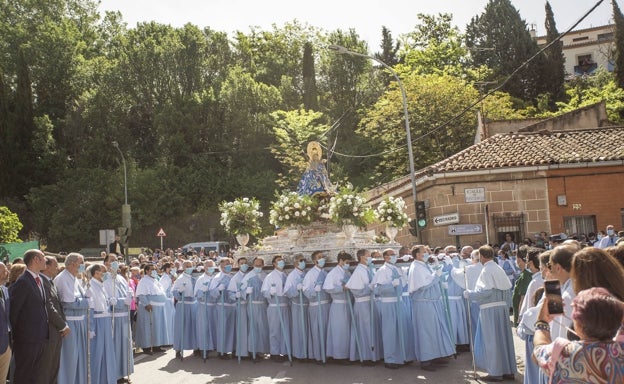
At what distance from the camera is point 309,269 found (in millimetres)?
12359

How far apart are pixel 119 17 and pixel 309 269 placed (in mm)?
53919

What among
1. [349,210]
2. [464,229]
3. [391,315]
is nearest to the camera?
[391,315]

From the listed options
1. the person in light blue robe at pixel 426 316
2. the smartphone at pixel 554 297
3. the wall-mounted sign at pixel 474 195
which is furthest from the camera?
Answer: the wall-mounted sign at pixel 474 195

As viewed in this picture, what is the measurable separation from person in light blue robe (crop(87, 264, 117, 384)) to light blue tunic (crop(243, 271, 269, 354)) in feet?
10.4

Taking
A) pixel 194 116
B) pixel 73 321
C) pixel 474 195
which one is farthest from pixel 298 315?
pixel 194 116

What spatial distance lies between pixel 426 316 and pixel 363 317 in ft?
3.93

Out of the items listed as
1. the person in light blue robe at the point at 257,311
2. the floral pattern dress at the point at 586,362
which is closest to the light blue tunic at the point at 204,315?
the person in light blue robe at the point at 257,311

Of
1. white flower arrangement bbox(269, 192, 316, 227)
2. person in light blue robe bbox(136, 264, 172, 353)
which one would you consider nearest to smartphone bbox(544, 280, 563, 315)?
white flower arrangement bbox(269, 192, 316, 227)

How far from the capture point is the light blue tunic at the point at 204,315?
13422 millimetres

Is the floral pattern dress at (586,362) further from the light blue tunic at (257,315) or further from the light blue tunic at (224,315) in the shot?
the light blue tunic at (224,315)

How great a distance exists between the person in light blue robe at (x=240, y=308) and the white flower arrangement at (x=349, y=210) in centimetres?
242

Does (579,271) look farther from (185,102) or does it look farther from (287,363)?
(185,102)

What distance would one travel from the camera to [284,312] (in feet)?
40.6

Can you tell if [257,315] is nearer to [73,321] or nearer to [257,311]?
[257,311]
